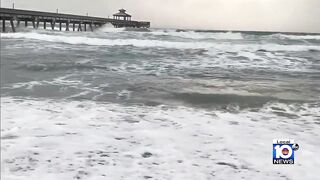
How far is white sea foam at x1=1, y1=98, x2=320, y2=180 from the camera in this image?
121 inches

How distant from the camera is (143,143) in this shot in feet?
12.5

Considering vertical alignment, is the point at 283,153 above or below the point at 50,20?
below

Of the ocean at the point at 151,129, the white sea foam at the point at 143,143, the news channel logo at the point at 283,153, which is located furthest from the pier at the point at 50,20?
the news channel logo at the point at 283,153

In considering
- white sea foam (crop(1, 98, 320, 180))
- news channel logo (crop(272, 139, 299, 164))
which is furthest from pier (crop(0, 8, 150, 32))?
news channel logo (crop(272, 139, 299, 164))

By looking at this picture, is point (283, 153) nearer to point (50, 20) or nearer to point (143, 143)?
point (143, 143)

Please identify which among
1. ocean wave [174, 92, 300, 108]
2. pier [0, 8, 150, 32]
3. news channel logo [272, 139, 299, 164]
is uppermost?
pier [0, 8, 150, 32]

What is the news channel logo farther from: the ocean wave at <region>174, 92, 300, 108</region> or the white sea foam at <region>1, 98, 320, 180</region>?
the ocean wave at <region>174, 92, 300, 108</region>

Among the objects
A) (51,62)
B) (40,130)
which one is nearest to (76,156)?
(40,130)

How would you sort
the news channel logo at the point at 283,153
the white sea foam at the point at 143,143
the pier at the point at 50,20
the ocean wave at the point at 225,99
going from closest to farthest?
1. the white sea foam at the point at 143,143
2. the news channel logo at the point at 283,153
3. the ocean wave at the point at 225,99
4. the pier at the point at 50,20

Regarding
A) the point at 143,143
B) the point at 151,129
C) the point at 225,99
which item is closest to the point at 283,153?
the point at 143,143

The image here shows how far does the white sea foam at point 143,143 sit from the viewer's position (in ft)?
10.1

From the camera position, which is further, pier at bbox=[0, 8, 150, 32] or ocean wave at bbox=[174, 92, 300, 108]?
pier at bbox=[0, 8, 150, 32]

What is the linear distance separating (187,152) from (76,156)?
981 millimetres

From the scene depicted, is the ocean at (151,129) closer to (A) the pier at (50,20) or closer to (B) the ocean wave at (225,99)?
(B) the ocean wave at (225,99)
